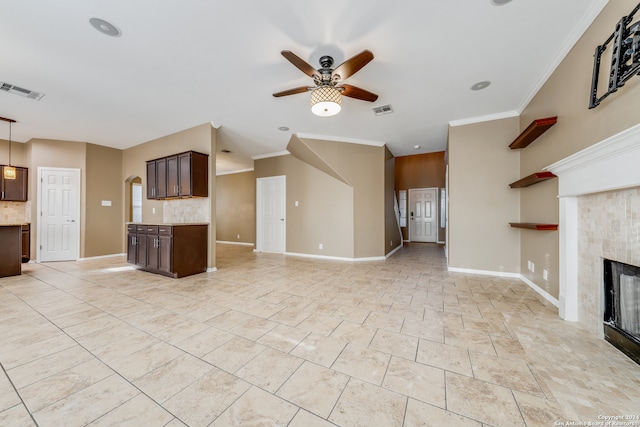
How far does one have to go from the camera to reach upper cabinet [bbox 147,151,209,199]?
4258 millimetres

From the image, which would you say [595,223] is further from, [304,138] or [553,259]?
[304,138]

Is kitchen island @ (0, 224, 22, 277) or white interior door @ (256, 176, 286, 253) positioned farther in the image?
white interior door @ (256, 176, 286, 253)

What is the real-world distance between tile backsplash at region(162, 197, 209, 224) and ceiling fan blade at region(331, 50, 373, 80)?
131 inches

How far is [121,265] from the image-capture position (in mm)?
4852

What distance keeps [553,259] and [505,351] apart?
1710 millimetres

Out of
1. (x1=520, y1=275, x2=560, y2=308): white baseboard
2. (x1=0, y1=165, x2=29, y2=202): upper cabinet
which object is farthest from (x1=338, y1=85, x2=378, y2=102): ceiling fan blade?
(x1=0, y1=165, x2=29, y2=202): upper cabinet

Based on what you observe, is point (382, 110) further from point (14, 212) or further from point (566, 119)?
point (14, 212)

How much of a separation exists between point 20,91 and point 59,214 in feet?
10.3

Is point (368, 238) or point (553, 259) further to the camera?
point (368, 238)

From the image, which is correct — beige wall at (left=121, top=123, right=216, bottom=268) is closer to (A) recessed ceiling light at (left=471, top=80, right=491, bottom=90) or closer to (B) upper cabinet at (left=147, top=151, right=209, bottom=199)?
(B) upper cabinet at (left=147, top=151, right=209, bottom=199)

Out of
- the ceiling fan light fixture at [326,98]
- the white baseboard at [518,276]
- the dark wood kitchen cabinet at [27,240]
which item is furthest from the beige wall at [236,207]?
the white baseboard at [518,276]

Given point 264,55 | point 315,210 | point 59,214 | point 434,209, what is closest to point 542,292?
point 315,210

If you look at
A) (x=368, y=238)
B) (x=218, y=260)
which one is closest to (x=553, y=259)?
(x=368, y=238)

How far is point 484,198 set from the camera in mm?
4031
